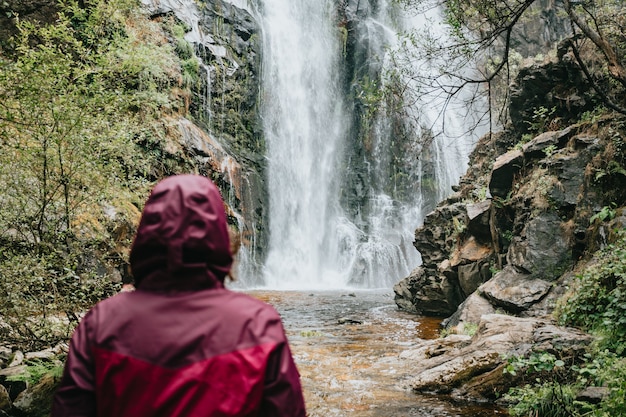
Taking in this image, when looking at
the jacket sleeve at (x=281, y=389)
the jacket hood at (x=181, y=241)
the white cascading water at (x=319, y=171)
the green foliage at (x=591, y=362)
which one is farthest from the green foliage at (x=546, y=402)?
the white cascading water at (x=319, y=171)

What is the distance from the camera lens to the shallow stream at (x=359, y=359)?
5906 mm

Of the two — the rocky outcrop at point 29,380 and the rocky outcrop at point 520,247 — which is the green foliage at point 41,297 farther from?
the rocky outcrop at point 520,247

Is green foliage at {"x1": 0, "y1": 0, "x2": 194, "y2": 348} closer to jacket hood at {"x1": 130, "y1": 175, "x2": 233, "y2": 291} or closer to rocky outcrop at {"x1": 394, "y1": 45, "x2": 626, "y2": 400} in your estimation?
jacket hood at {"x1": 130, "y1": 175, "x2": 233, "y2": 291}

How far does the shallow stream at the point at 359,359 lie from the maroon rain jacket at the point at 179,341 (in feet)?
15.7

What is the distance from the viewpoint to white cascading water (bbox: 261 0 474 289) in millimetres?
26781

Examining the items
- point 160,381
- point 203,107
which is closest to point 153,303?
point 160,381

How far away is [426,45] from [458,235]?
743cm

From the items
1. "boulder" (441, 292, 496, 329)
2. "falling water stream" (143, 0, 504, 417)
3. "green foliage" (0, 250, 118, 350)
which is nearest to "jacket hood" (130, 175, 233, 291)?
"green foliage" (0, 250, 118, 350)

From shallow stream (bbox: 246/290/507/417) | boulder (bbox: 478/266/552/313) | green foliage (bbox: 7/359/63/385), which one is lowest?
shallow stream (bbox: 246/290/507/417)

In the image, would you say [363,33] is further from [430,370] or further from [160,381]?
[160,381]

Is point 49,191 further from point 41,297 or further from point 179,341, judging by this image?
point 179,341

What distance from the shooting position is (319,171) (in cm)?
3022

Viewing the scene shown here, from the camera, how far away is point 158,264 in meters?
1.46

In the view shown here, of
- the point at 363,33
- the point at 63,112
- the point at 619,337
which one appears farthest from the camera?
the point at 363,33
